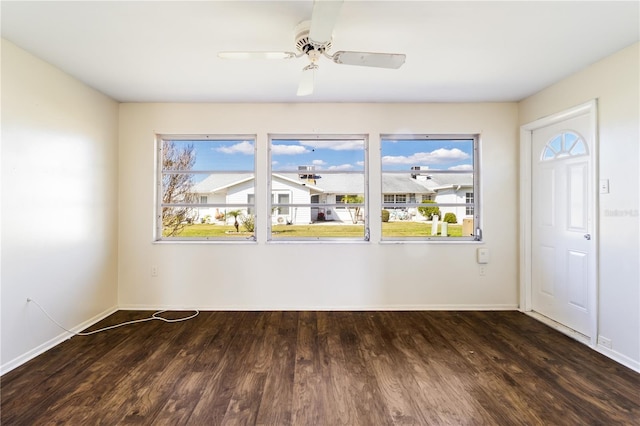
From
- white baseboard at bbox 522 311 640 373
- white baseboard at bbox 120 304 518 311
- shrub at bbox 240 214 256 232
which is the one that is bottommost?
white baseboard at bbox 522 311 640 373

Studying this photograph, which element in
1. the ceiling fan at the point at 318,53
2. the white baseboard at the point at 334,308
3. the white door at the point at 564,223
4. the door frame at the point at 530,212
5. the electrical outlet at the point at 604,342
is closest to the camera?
the ceiling fan at the point at 318,53

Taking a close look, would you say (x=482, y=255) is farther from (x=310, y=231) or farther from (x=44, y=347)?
(x=44, y=347)

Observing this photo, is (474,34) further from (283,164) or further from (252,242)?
(252,242)

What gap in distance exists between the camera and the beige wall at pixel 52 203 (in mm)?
2207

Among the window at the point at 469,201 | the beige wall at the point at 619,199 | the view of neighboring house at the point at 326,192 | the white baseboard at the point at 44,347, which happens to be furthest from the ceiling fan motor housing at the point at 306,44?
the white baseboard at the point at 44,347

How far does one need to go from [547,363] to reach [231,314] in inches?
120

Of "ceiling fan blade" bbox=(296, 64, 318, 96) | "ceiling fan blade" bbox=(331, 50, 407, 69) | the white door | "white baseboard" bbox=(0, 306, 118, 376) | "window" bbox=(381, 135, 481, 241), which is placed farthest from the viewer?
"window" bbox=(381, 135, 481, 241)

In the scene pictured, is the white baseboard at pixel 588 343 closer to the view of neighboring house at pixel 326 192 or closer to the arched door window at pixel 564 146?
the view of neighboring house at pixel 326 192

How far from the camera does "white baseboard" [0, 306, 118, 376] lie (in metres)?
2.18

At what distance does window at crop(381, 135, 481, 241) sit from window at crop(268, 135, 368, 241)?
35 cm

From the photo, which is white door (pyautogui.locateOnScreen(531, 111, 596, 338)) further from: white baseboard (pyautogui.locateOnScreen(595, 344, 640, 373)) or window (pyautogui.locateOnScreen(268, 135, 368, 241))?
window (pyautogui.locateOnScreen(268, 135, 368, 241))

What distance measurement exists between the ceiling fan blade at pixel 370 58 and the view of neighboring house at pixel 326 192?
178 cm

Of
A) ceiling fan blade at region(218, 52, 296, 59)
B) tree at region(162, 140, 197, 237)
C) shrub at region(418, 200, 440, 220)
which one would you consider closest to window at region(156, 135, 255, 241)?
tree at region(162, 140, 197, 237)

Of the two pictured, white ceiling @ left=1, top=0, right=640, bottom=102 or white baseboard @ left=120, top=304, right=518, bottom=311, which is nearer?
white ceiling @ left=1, top=0, right=640, bottom=102
